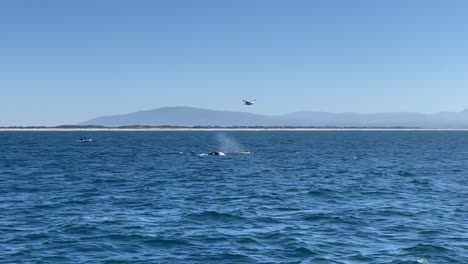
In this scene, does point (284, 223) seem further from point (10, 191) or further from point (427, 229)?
point (10, 191)

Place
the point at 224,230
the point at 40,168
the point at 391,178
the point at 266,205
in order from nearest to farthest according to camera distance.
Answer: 1. the point at 224,230
2. the point at 266,205
3. the point at 391,178
4. the point at 40,168

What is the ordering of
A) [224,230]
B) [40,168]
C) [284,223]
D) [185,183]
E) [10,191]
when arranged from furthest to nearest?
[40,168]
[185,183]
[10,191]
[284,223]
[224,230]

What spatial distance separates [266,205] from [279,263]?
16877 millimetres

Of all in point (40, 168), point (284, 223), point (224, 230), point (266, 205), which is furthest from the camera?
point (40, 168)

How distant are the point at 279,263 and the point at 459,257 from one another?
9882mm

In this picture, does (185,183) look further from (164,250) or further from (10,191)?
(164,250)

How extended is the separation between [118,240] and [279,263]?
32.9ft

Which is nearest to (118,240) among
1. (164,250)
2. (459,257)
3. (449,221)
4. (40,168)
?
(164,250)

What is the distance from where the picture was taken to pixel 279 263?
2805 cm

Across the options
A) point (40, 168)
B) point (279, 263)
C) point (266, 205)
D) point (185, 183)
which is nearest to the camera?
point (279, 263)

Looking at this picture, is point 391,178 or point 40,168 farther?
point 40,168

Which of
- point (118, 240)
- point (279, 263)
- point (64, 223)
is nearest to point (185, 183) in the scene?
point (64, 223)

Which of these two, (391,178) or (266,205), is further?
(391,178)

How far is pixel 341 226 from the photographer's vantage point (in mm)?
36656
